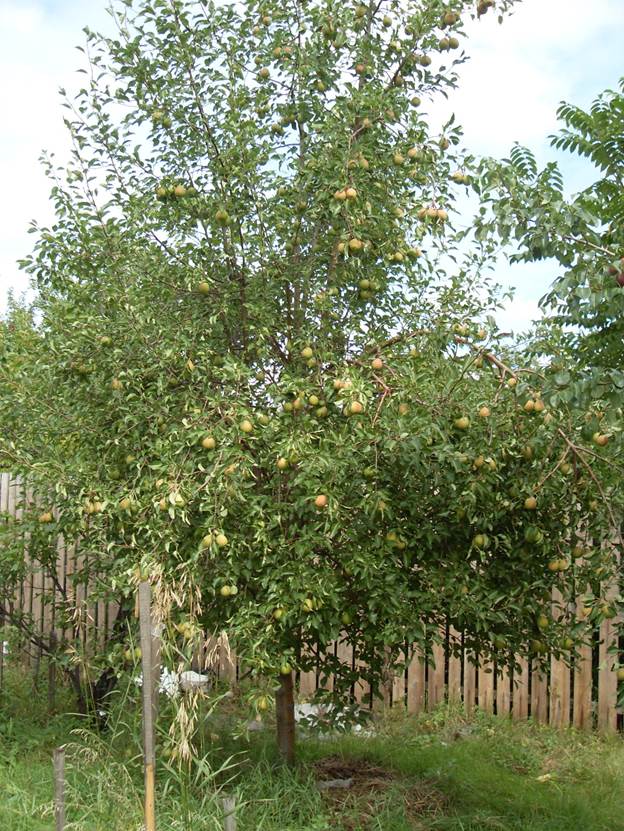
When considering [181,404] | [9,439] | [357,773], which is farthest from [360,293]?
[357,773]

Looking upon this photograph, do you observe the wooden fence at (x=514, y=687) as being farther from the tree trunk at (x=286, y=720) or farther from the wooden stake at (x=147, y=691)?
the wooden stake at (x=147, y=691)

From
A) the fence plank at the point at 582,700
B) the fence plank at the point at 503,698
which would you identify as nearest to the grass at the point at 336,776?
the fence plank at the point at 582,700

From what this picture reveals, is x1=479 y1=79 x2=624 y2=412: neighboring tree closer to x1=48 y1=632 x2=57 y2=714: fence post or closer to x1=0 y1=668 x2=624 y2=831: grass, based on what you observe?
x1=0 y1=668 x2=624 y2=831: grass

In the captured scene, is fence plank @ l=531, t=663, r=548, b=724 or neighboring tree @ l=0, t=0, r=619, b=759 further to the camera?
fence plank @ l=531, t=663, r=548, b=724

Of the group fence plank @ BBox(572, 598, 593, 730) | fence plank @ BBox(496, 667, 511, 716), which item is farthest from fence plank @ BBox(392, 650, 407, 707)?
fence plank @ BBox(572, 598, 593, 730)

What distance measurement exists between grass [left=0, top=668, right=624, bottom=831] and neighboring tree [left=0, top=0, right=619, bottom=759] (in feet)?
1.67

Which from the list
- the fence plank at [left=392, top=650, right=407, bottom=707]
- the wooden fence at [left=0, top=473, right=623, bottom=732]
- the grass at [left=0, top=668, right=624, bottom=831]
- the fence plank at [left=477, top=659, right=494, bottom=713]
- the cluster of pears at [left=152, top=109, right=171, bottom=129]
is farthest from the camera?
the fence plank at [left=392, top=650, right=407, bottom=707]

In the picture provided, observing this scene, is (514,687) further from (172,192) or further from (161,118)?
(161,118)

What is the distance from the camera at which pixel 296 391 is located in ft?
14.1

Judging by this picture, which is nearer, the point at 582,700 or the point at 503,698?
the point at 582,700

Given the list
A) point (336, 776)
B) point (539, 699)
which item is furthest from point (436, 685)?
point (336, 776)

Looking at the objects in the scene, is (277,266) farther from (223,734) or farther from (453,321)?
(223,734)

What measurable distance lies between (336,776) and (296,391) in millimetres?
2422

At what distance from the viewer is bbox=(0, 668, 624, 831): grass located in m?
4.27
